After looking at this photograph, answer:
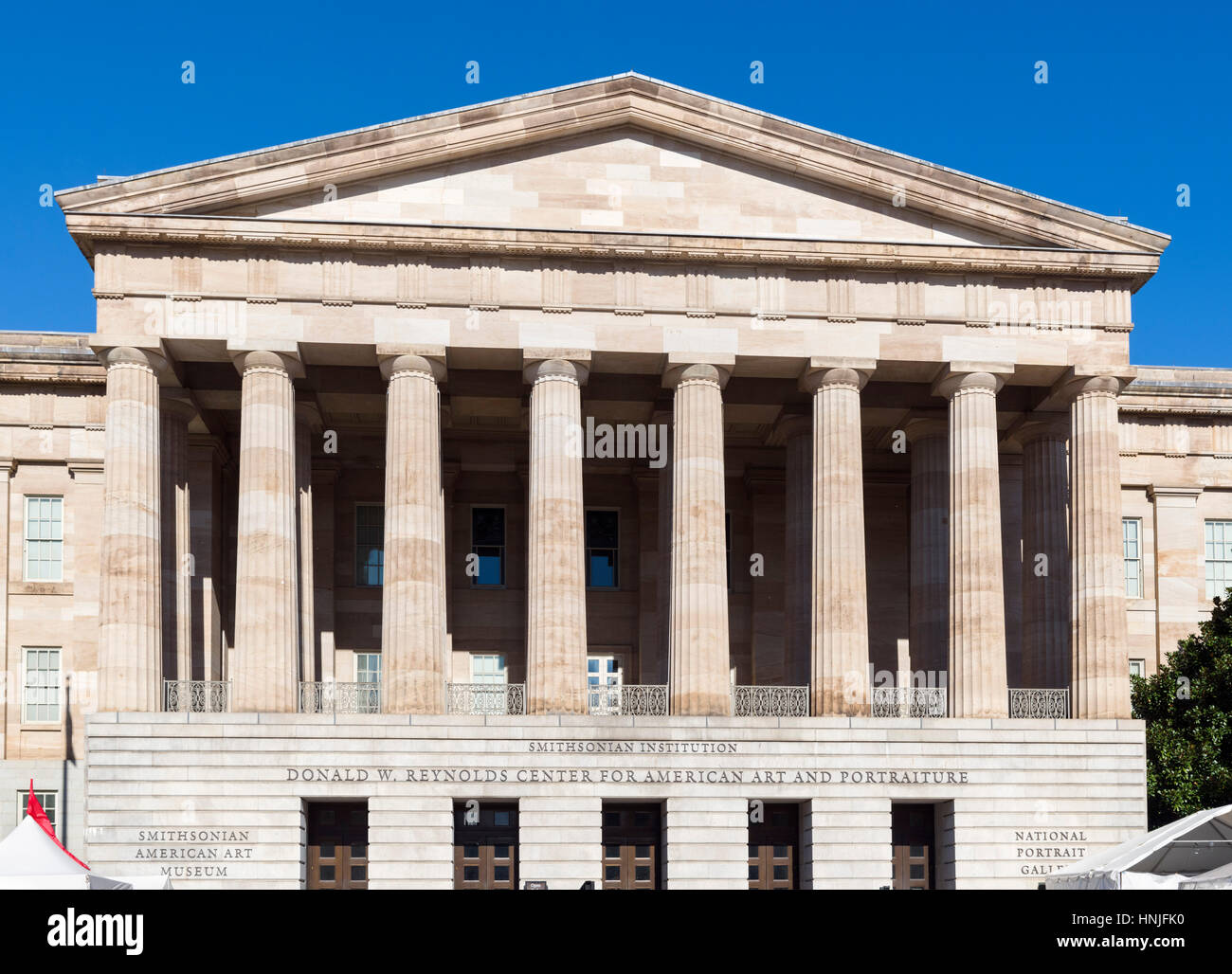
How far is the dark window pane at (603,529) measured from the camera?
5356 centimetres

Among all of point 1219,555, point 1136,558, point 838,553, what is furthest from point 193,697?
point 1219,555

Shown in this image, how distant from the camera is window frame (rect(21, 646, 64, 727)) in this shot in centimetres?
5066

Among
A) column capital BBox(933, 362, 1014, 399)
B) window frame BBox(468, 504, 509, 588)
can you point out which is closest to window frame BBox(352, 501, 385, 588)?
window frame BBox(468, 504, 509, 588)

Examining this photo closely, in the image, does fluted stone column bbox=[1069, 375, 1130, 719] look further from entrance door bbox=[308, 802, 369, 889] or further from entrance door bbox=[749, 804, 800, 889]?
entrance door bbox=[308, 802, 369, 889]

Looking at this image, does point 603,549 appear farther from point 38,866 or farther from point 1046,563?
point 38,866

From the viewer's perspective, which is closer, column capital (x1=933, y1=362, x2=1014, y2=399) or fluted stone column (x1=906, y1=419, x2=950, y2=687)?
column capital (x1=933, y1=362, x2=1014, y2=399)

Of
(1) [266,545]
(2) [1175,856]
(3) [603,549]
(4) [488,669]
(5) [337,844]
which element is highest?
(3) [603,549]

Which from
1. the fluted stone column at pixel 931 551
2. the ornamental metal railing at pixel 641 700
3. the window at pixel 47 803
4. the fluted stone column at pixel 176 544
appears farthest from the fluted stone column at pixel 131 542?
the fluted stone column at pixel 931 551

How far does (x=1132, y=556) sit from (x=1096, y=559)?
1173 centimetres

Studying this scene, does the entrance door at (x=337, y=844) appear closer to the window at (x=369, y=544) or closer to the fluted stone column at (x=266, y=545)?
the fluted stone column at (x=266, y=545)

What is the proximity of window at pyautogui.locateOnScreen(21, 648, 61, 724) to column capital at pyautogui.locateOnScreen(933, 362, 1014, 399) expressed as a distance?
28.1 meters

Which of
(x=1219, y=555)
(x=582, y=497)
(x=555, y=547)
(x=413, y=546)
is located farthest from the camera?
(x=1219, y=555)

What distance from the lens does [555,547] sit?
4325 centimetres

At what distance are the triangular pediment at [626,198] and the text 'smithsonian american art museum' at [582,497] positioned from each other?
10 centimetres
